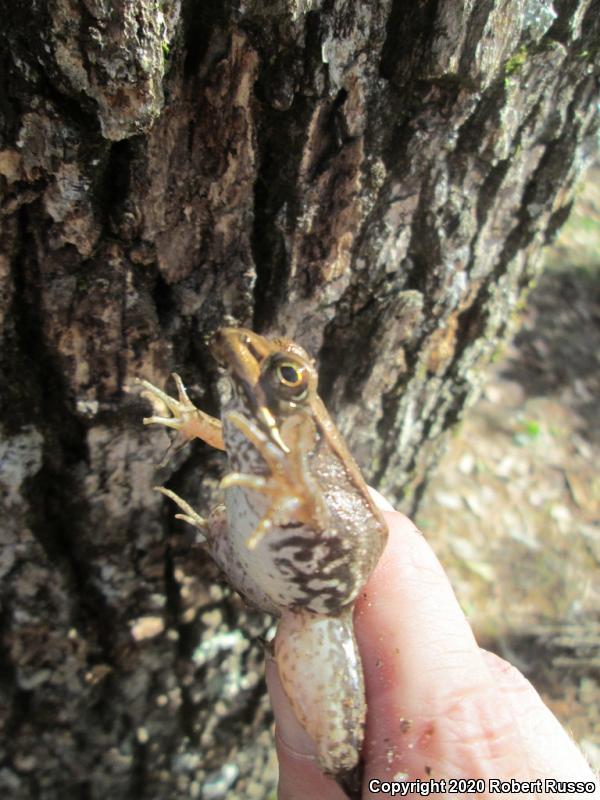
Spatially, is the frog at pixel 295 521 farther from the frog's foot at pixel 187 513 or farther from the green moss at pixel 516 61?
the green moss at pixel 516 61

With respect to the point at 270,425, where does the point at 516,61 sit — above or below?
above

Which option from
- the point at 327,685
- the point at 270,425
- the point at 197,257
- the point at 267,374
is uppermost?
the point at 197,257

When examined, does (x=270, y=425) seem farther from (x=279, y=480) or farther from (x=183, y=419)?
(x=183, y=419)

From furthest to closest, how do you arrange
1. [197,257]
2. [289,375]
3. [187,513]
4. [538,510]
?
1. [538,510]
2. [187,513]
3. [197,257]
4. [289,375]

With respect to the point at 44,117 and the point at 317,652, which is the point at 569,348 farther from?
the point at 44,117

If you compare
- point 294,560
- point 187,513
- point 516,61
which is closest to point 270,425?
point 294,560

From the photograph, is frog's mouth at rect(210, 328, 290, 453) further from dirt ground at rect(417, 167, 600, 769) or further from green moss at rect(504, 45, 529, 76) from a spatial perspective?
dirt ground at rect(417, 167, 600, 769)

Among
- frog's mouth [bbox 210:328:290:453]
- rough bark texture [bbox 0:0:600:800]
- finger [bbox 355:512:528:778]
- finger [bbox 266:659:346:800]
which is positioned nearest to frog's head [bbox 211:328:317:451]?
frog's mouth [bbox 210:328:290:453]
